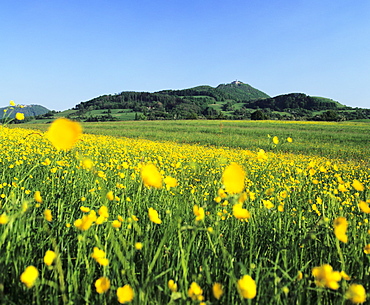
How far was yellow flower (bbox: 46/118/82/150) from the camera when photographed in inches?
31.7

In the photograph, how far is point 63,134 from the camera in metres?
0.84

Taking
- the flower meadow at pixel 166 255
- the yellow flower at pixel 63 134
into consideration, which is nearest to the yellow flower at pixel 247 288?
the flower meadow at pixel 166 255

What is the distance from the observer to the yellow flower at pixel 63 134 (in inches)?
31.7

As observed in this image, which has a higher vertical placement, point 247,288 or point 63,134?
point 63,134

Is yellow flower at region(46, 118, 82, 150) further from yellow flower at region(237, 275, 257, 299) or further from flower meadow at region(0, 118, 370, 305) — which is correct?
yellow flower at region(237, 275, 257, 299)

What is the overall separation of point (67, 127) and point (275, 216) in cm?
185

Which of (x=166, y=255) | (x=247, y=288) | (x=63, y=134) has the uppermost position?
(x=63, y=134)

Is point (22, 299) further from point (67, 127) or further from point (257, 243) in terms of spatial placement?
point (257, 243)

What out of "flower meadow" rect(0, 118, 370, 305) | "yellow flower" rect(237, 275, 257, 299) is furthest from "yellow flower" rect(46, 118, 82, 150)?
"yellow flower" rect(237, 275, 257, 299)

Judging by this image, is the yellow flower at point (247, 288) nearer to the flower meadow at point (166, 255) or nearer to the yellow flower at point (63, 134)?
the flower meadow at point (166, 255)

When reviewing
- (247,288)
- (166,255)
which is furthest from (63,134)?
(166,255)

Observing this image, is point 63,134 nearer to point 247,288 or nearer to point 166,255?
point 247,288

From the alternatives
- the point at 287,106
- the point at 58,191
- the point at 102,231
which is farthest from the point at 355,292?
the point at 287,106

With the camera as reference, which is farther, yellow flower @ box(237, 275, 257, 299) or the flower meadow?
the flower meadow
